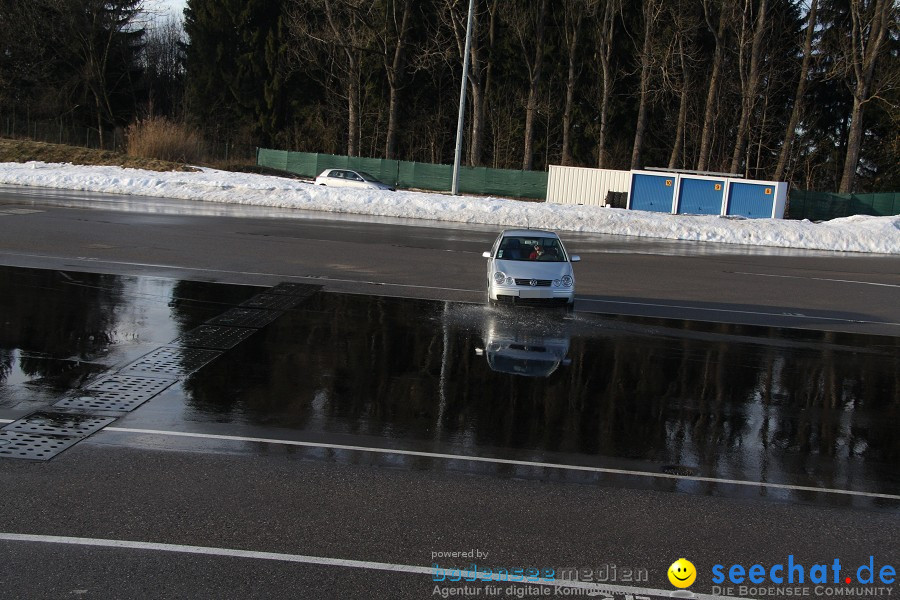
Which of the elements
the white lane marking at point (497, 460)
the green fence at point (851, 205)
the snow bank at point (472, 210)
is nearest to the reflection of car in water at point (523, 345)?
the white lane marking at point (497, 460)

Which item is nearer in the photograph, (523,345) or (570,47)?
(523,345)

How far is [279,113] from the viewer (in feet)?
220

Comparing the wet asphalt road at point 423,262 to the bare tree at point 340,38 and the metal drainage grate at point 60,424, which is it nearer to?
the metal drainage grate at point 60,424

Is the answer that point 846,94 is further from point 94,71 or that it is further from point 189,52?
point 94,71

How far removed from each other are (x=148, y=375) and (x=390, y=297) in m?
6.35

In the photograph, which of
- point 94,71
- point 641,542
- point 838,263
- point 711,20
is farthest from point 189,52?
point 641,542

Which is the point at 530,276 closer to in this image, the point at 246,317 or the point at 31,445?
the point at 246,317

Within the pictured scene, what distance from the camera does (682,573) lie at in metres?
5.64

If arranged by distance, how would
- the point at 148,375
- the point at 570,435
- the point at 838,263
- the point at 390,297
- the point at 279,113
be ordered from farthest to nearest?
the point at 279,113
the point at 838,263
the point at 390,297
the point at 148,375
the point at 570,435

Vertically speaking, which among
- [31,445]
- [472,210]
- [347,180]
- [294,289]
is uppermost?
[347,180]

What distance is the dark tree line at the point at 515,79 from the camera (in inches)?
2104

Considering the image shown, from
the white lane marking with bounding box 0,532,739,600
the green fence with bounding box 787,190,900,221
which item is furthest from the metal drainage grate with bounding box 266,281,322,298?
the green fence with bounding box 787,190,900,221

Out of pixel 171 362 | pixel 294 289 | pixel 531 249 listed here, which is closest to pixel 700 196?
pixel 531 249

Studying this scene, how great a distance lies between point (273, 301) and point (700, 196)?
29439mm
